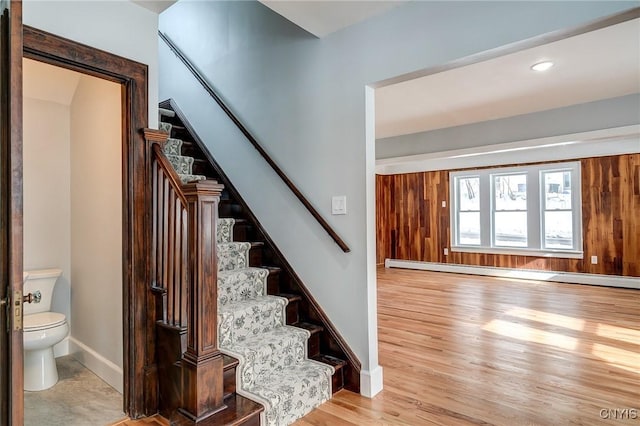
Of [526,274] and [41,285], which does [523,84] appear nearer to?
[526,274]

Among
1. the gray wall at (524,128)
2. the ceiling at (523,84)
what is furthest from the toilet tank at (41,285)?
the gray wall at (524,128)

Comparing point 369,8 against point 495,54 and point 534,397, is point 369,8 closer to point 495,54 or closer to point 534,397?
point 495,54

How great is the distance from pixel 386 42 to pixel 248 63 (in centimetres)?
144

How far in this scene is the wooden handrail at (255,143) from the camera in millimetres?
2539

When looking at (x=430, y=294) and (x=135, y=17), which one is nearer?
(x=135, y=17)

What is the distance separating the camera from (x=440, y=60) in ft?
6.76

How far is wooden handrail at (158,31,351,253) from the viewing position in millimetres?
2539

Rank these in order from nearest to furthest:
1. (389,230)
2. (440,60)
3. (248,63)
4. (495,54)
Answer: (495,54) < (440,60) < (248,63) < (389,230)

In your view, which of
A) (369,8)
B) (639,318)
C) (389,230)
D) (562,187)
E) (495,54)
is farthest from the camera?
(389,230)

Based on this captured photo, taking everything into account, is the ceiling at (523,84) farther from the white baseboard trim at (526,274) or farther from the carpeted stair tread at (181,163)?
the white baseboard trim at (526,274)

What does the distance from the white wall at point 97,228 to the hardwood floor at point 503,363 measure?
1.48 m

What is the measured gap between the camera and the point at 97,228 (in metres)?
2.66

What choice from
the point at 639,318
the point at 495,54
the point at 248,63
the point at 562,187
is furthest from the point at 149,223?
the point at 562,187

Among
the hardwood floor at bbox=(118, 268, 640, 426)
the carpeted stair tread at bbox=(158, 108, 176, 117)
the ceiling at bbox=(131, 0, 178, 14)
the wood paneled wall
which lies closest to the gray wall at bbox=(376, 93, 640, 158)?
the wood paneled wall
